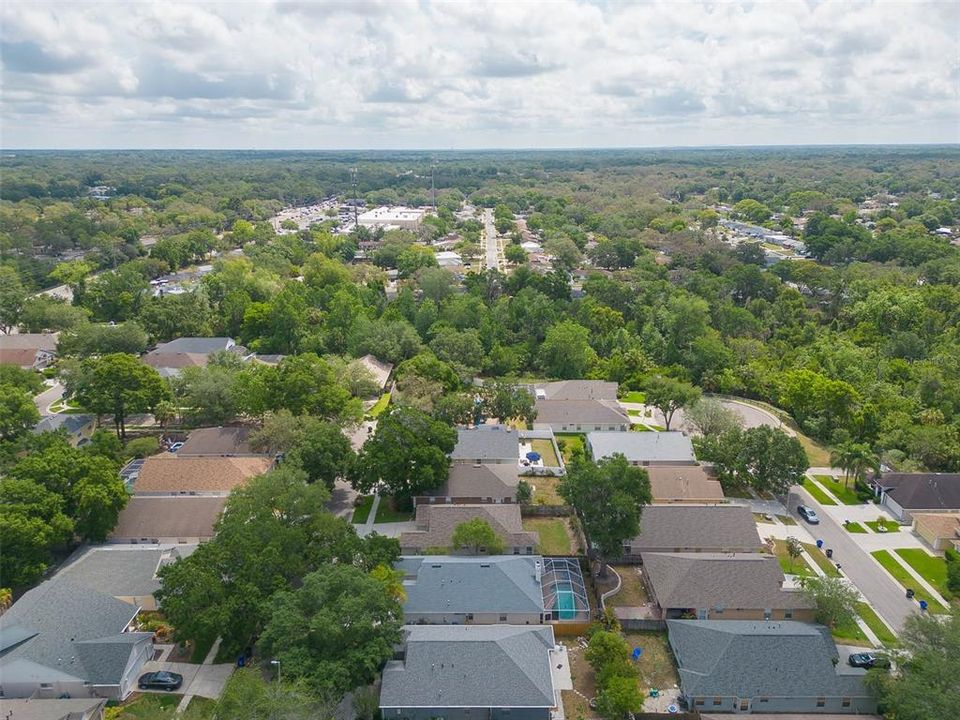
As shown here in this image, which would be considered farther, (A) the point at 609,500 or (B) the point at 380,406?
(B) the point at 380,406

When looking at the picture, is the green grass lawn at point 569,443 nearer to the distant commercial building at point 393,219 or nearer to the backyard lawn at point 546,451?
the backyard lawn at point 546,451

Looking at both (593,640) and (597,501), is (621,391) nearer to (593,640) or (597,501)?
(597,501)

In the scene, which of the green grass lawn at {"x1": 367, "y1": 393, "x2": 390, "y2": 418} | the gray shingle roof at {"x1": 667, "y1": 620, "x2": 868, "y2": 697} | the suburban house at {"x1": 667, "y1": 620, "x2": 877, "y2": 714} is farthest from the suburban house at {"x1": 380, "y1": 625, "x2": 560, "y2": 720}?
the green grass lawn at {"x1": 367, "y1": 393, "x2": 390, "y2": 418}

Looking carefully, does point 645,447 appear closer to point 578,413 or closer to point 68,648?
point 578,413

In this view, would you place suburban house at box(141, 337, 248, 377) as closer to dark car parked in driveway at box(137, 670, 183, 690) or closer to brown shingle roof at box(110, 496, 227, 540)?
brown shingle roof at box(110, 496, 227, 540)

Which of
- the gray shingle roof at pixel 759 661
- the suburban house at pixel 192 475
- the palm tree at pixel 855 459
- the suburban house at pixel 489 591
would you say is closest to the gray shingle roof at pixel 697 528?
the suburban house at pixel 489 591

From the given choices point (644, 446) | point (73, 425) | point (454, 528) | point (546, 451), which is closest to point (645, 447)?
point (644, 446)
